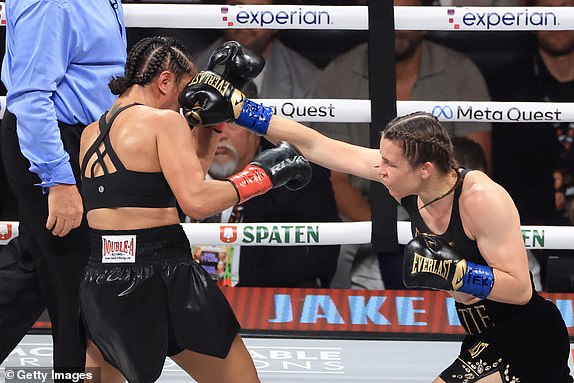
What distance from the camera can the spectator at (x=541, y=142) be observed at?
4.35 m

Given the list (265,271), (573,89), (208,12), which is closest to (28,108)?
(208,12)

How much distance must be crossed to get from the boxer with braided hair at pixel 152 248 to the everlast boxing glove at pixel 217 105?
69 mm

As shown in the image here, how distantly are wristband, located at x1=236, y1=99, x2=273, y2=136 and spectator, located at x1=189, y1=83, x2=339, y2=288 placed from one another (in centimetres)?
125

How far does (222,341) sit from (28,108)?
794 mm

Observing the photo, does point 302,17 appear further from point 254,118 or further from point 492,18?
point 254,118

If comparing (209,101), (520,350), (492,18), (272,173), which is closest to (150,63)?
(209,101)

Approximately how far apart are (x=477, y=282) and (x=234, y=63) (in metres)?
0.93

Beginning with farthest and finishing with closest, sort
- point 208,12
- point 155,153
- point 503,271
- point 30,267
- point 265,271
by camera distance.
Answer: point 265,271 → point 208,12 → point 30,267 → point 155,153 → point 503,271

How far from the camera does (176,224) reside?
2.81 metres

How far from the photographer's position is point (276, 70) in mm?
4414

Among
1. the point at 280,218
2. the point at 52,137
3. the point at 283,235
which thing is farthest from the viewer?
the point at 280,218

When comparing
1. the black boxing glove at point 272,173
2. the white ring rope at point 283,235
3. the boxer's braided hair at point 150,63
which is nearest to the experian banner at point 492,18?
the white ring rope at point 283,235

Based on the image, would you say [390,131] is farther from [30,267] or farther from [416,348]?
[416,348]

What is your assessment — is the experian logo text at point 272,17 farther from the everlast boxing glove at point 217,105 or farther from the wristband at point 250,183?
the wristband at point 250,183
